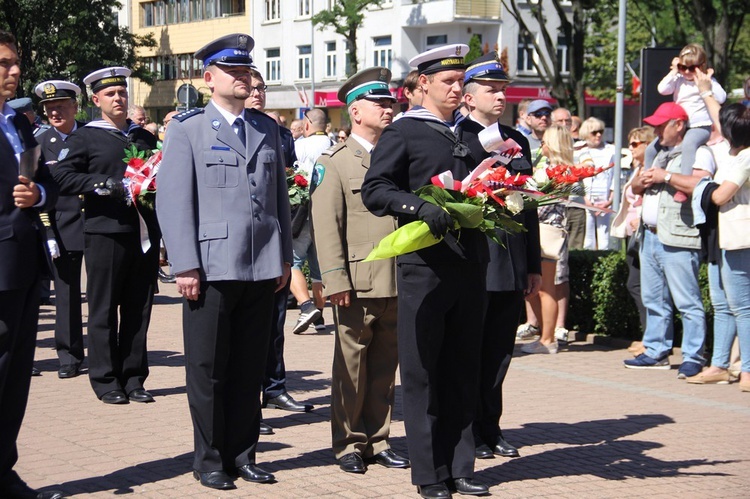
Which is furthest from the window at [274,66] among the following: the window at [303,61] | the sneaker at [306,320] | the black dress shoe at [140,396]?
the black dress shoe at [140,396]

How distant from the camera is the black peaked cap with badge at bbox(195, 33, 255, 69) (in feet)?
21.2

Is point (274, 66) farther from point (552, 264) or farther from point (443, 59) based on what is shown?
point (443, 59)

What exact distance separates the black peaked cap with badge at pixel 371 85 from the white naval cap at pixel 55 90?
3835 millimetres

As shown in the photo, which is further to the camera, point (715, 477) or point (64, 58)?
point (64, 58)

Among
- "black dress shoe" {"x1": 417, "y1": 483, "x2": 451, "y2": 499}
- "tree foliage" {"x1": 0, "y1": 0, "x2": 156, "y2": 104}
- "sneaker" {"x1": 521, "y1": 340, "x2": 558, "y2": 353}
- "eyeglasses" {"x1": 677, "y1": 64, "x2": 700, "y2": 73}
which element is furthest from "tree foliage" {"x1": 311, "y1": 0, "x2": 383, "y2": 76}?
"black dress shoe" {"x1": 417, "y1": 483, "x2": 451, "y2": 499}

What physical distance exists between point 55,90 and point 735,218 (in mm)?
5663

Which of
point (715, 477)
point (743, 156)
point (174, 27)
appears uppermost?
point (174, 27)

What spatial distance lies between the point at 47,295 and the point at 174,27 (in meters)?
65.0

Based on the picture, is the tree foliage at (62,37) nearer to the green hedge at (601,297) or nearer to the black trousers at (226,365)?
the green hedge at (601,297)

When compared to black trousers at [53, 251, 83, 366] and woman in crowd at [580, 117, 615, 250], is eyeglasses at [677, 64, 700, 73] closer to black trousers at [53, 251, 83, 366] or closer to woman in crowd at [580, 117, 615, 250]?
woman in crowd at [580, 117, 615, 250]

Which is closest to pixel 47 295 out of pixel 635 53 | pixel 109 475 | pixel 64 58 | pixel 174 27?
pixel 109 475

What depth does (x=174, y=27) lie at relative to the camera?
7794 cm

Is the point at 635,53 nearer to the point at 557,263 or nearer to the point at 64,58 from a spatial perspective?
the point at 64,58

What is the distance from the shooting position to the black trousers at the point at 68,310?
10.0 meters
